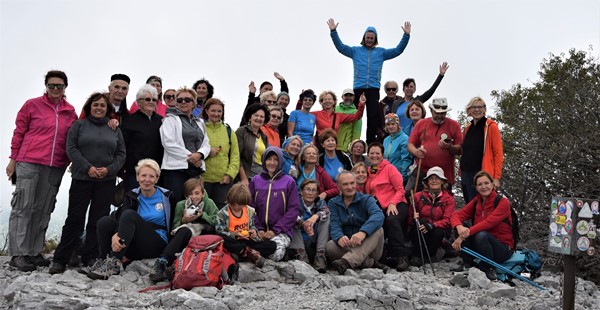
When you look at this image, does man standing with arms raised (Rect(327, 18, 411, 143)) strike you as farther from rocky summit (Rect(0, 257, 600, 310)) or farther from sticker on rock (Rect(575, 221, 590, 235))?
sticker on rock (Rect(575, 221, 590, 235))

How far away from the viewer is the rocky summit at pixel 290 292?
5863mm

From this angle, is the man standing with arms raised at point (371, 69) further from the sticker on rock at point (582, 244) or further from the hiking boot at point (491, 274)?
the sticker on rock at point (582, 244)

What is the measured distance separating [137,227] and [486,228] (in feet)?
15.6

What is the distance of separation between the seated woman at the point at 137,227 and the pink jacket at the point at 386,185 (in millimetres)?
3133

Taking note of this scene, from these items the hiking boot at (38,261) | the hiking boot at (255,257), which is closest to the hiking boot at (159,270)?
the hiking boot at (255,257)

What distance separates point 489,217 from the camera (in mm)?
7840

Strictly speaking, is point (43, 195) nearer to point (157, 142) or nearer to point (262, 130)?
point (157, 142)

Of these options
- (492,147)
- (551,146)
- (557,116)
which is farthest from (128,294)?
(557,116)

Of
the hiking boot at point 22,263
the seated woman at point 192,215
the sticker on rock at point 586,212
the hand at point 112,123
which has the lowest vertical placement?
the hiking boot at point 22,263

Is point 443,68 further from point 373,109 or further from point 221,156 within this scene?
point 221,156

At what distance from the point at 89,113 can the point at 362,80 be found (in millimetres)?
5585

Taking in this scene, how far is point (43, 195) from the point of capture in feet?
24.2

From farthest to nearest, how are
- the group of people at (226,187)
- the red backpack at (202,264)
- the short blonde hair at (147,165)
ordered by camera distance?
1. the group of people at (226,187)
2. the short blonde hair at (147,165)
3. the red backpack at (202,264)

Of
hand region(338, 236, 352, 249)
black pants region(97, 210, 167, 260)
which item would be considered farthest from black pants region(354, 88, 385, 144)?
black pants region(97, 210, 167, 260)
